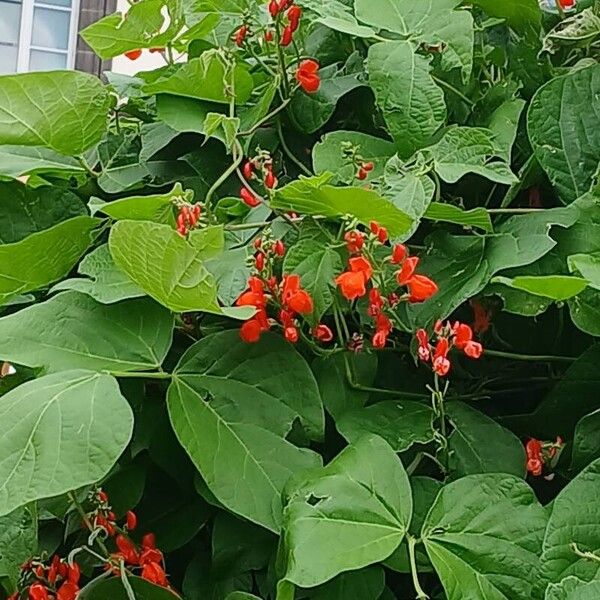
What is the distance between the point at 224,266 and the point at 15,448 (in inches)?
4.9

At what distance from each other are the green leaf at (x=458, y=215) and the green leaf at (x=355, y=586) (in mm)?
153

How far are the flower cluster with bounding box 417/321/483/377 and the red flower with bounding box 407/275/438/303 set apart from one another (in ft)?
0.04

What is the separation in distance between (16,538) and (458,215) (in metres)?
0.24

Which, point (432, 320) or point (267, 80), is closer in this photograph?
point (432, 320)

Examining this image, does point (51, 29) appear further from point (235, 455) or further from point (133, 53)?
point (235, 455)

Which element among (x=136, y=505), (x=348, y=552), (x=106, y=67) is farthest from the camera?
(x=106, y=67)

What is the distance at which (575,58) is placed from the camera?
463mm

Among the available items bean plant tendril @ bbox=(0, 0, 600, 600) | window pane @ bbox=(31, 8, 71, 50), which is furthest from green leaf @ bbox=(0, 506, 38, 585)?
window pane @ bbox=(31, 8, 71, 50)

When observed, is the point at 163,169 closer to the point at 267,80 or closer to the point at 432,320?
the point at 267,80

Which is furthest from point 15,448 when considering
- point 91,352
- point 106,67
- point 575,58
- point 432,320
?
point 106,67

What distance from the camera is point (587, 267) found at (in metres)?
0.34

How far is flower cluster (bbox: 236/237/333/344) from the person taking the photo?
0.36 meters

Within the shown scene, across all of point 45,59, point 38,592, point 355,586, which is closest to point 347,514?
point 355,586

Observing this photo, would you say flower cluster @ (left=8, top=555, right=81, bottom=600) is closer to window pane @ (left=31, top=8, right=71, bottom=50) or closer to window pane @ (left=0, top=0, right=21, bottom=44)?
window pane @ (left=31, top=8, right=71, bottom=50)
